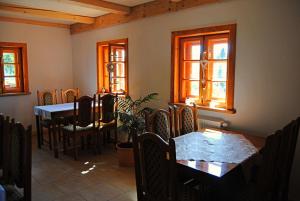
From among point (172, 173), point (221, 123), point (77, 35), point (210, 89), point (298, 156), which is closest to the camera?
point (172, 173)

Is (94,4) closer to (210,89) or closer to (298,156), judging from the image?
(210,89)

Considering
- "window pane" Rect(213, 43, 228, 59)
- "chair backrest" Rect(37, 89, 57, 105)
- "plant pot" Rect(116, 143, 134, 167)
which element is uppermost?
"window pane" Rect(213, 43, 228, 59)

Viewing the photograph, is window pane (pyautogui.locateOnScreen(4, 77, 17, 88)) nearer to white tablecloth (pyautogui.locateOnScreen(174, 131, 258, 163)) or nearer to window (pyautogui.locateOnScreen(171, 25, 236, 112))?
window (pyautogui.locateOnScreen(171, 25, 236, 112))

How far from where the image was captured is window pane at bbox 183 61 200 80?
143 inches

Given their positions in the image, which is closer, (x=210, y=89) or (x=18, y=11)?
(x=210, y=89)

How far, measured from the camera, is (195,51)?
362 cm

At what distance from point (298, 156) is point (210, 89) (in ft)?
4.40

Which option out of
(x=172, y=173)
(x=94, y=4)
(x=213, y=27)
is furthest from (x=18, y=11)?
(x=172, y=173)

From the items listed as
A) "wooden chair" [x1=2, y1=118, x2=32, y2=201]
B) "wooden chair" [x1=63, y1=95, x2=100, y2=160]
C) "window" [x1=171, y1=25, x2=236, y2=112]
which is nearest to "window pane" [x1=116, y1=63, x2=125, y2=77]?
"wooden chair" [x1=63, y1=95, x2=100, y2=160]

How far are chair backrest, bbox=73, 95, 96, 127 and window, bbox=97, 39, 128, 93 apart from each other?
0.87 metres

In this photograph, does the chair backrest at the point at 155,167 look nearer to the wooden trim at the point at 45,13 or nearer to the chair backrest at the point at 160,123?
the chair backrest at the point at 160,123

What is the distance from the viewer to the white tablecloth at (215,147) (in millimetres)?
2143

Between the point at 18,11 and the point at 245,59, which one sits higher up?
the point at 18,11

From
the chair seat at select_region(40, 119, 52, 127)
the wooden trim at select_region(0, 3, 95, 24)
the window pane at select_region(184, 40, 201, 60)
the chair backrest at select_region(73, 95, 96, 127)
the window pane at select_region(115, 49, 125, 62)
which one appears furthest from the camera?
the window pane at select_region(115, 49, 125, 62)
